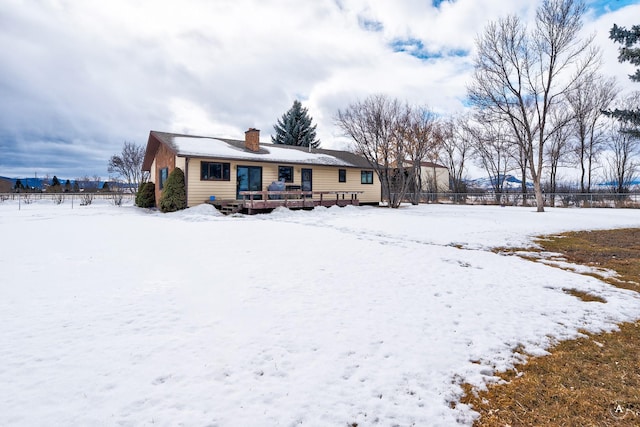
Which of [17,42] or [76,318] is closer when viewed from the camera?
[76,318]

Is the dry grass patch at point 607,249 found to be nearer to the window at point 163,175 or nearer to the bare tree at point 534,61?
the bare tree at point 534,61

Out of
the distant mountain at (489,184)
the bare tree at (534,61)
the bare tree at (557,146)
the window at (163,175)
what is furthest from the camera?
the distant mountain at (489,184)

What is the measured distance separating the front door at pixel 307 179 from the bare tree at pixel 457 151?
19.1 metres

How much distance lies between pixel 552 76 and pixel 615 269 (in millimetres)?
17128

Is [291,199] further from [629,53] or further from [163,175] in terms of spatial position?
[629,53]

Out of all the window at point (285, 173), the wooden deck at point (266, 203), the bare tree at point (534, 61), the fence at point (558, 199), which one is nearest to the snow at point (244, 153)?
the window at point (285, 173)

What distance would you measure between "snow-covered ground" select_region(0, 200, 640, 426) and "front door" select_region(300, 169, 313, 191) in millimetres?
13703

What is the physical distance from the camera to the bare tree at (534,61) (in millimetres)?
17312

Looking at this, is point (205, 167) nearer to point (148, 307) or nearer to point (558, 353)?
point (148, 307)

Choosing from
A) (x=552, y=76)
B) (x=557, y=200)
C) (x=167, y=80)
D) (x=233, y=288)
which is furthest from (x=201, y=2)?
(x=557, y=200)

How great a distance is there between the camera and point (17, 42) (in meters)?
17.1

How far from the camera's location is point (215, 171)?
56.3ft

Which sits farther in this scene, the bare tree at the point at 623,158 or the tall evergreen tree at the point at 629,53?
the bare tree at the point at 623,158

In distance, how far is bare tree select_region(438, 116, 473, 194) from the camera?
111 ft
